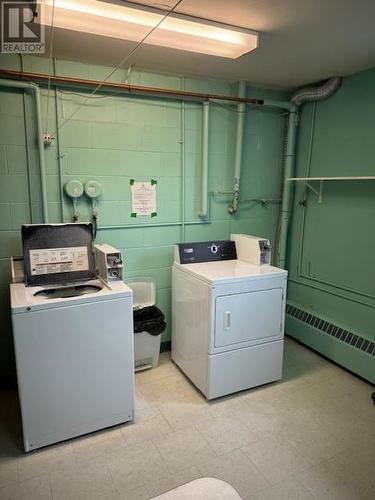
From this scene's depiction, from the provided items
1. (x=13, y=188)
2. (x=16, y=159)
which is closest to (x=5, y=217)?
(x=13, y=188)

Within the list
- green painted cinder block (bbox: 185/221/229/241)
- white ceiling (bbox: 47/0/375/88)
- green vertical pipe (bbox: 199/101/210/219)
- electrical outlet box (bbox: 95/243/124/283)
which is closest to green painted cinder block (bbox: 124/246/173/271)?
green painted cinder block (bbox: 185/221/229/241)

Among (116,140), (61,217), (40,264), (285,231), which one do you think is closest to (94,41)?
(116,140)

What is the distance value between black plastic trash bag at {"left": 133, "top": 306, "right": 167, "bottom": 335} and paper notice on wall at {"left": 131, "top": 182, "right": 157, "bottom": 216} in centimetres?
87

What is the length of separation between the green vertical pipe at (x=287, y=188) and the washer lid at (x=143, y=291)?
143cm

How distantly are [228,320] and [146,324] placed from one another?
75 centimetres

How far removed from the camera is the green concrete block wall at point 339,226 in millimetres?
2736

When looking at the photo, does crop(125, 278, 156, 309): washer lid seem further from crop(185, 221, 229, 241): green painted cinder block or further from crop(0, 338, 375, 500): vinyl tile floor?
crop(0, 338, 375, 500): vinyl tile floor

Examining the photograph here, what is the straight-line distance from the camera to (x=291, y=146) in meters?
3.31

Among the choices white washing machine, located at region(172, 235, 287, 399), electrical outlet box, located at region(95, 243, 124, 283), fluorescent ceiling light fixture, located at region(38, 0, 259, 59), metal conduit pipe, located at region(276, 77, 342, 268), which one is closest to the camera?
fluorescent ceiling light fixture, located at region(38, 0, 259, 59)

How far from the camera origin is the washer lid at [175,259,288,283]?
2380mm

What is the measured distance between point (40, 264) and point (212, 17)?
6.22 ft

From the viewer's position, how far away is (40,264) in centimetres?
233

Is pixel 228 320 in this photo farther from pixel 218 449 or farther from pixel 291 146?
pixel 291 146

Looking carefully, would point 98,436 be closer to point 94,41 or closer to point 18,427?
point 18,427
